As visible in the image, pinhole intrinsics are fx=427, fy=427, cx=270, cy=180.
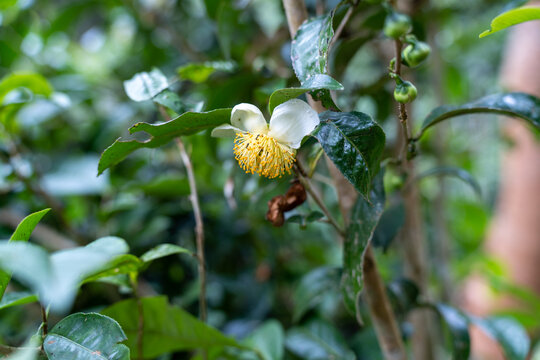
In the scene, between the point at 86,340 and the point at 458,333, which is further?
the point at 458,333

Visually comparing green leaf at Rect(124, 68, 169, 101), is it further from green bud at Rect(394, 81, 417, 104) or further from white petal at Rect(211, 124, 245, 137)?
green bud at Rect(394, 81, 417, 104)

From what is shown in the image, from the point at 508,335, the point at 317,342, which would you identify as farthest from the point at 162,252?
the point at 508,335

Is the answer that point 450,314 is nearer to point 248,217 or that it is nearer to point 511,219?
point 248,217

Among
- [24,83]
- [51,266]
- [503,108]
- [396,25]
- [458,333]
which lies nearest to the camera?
[51,266]

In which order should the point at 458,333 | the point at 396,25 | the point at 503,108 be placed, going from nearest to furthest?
the point at 396,25 < the point at 503,108 < the point at 458,333

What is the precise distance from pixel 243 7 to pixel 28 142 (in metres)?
0.67

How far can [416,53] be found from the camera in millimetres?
363

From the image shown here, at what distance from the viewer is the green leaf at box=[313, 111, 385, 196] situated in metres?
0.37

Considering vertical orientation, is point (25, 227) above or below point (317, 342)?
above

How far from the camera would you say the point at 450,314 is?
0.59 metres

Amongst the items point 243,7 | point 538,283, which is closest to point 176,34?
point 243,7

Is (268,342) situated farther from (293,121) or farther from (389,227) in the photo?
(293,121)

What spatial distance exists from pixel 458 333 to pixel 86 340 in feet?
1.51

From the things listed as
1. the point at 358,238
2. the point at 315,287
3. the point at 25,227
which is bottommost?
the point at 315,287
